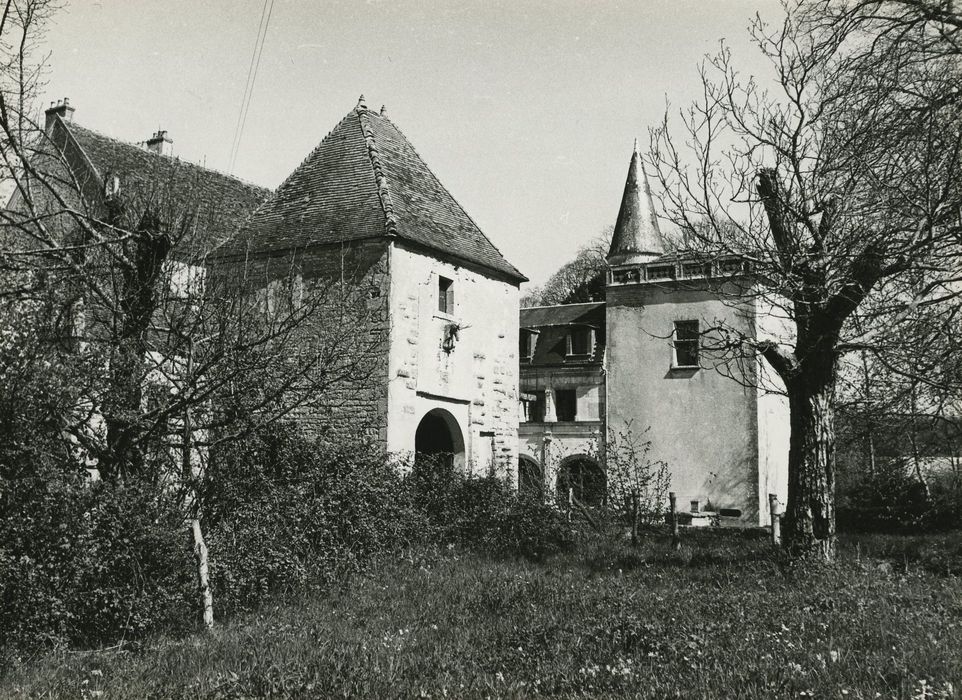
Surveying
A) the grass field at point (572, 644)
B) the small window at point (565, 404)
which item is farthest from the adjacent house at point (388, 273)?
the small window at point (565, 404)

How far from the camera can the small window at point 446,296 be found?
19.0 meters

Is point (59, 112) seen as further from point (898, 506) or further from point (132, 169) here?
point (898, 506)

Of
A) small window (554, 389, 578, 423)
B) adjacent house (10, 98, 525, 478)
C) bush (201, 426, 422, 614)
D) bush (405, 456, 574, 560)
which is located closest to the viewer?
bush (201, 426, 422, 614)

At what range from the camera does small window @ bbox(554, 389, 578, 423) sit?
113 feet

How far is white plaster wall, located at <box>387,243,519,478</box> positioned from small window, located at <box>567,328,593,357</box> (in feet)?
45.3

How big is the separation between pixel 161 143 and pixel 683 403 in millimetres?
19068

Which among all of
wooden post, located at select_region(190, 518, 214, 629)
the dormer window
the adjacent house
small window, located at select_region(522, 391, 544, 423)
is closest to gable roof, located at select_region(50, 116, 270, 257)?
the adjacent house

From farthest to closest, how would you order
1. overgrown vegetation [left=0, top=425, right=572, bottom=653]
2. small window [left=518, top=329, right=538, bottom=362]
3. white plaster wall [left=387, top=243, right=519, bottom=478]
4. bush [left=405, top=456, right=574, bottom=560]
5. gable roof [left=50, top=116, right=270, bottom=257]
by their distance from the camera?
small window [left=518, top=329, right=538, bottom=362] < gable roof [left=50, top=116, right=270, bottom=257] < white plaster wall [left=387, top=243, right=519, bottom=478] < bush [left=405, top=456, right=574, bottom=560] < overgrown vegetation [left=0, top=425, right=572, bottom=653]

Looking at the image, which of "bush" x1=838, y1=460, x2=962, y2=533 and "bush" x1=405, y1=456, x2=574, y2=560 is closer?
"bush" x1=405, y1=456, x2=574, y2=560

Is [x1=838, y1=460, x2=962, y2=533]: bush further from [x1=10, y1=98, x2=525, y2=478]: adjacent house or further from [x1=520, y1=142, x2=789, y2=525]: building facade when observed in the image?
[x1=10, y1=98, x2=525, y2=478]: adjacent house

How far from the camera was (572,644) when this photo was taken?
682cm

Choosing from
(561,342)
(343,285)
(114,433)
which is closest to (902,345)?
(114,433)

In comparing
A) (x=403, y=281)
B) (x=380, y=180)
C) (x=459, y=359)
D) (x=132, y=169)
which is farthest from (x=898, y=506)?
(x=132, y=169)

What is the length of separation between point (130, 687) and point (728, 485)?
25618 mm
